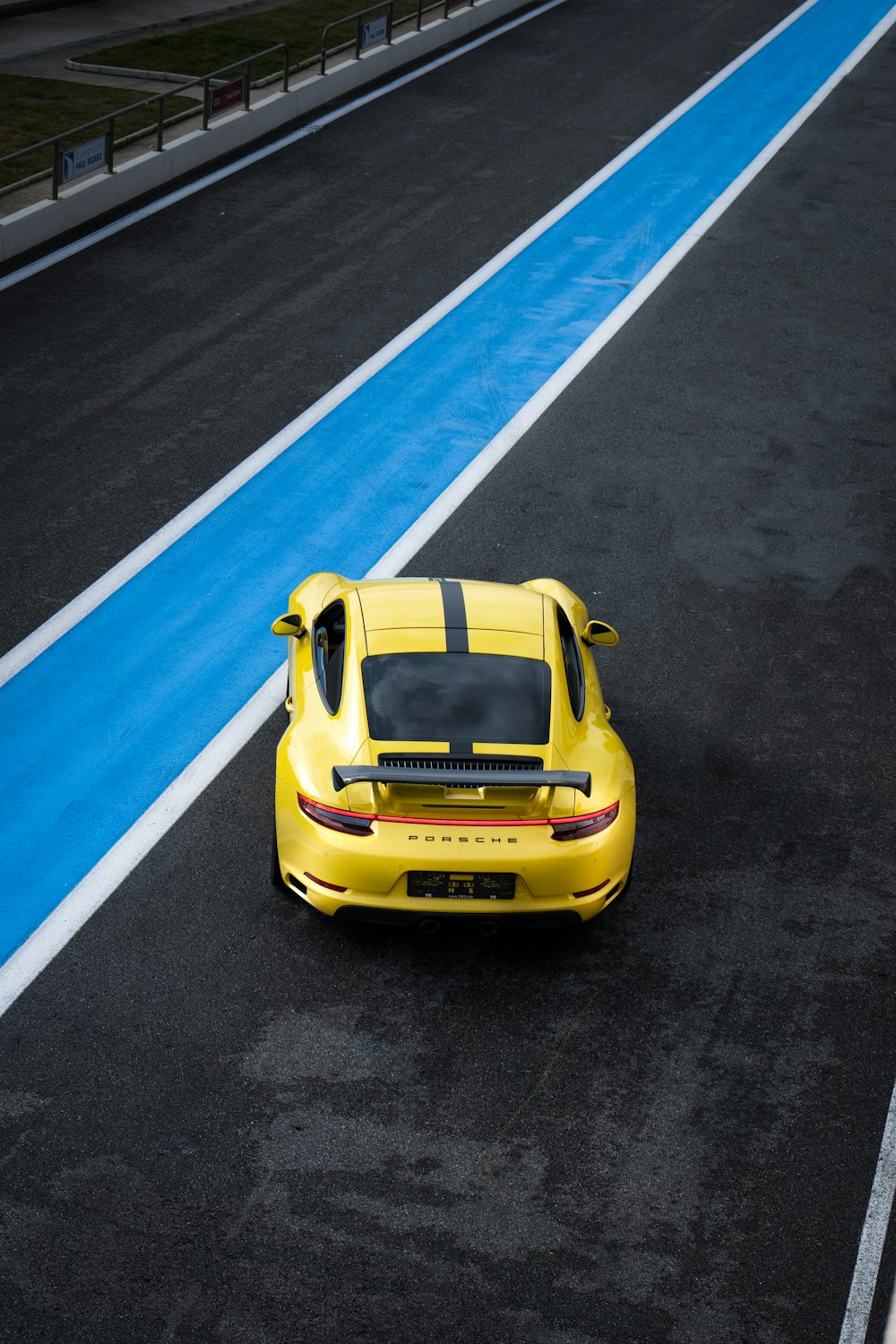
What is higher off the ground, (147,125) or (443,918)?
(147,125)

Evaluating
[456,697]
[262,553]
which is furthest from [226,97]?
[456,697]

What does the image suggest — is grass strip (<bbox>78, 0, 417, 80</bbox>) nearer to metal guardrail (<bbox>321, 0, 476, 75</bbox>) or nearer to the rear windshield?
metal guardrail (<bbox>321, 0, 476, 75</bbox>)

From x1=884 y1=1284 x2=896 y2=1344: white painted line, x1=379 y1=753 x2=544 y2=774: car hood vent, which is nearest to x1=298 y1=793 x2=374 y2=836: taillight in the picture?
x1=379 y1=753 x2=544 y2=774: car hood vent

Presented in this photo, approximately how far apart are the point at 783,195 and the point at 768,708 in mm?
13656

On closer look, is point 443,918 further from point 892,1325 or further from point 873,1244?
point 892,1325

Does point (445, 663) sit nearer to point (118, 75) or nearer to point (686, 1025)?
point (686, 1025)

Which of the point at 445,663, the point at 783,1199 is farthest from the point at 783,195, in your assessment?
the point at 783,1199

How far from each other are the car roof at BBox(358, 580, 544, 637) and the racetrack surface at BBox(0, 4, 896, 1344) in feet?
5.17

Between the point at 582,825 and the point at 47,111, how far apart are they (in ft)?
67.1

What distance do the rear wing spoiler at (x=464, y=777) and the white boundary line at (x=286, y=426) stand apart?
3950 mm

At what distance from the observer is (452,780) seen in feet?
22.5

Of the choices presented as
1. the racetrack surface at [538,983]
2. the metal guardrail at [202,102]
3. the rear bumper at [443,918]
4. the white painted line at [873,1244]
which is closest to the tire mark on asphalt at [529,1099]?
the racetrack surface at [538,983]

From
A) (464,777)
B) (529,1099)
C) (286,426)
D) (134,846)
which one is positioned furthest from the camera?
(286,426)

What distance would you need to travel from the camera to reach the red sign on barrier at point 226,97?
832 inches
